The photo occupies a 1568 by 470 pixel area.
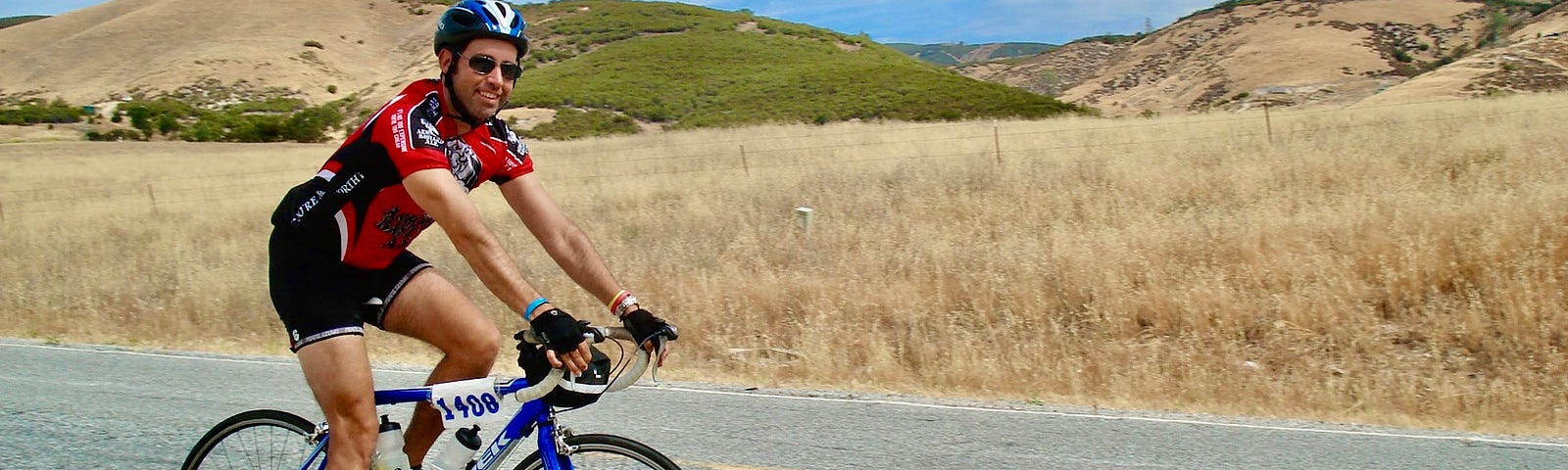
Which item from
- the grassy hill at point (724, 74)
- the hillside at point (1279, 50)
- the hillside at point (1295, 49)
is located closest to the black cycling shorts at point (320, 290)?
the hillside at point (1295, 49)

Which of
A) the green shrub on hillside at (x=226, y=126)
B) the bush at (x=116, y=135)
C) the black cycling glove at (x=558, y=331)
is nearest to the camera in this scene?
the black cycling glove at (x=558, y=331)

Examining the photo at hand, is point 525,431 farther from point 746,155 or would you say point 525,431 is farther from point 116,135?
point 116,135

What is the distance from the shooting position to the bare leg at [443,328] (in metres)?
3.17

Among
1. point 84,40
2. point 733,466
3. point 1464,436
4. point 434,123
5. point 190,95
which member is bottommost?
point 1464,436

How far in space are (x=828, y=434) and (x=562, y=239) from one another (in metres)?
2.74

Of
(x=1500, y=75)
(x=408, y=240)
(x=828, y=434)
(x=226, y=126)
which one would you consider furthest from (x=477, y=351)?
(x=226, y=126)

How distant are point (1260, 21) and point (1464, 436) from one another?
3717 inches

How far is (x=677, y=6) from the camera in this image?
12156 centimetres

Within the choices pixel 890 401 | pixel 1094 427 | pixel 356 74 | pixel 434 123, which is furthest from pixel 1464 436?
pixel 356 74

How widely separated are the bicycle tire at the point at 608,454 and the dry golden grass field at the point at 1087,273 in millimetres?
4331

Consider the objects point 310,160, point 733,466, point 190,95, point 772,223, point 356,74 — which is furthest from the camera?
point 356,74

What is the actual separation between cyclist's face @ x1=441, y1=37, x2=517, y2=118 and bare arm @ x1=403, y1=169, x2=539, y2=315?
0.94 feet

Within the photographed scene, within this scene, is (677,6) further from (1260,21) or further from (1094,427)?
(1094,427)

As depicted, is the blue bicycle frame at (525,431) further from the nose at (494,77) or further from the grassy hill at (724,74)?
the grassy hill at (724,74)
